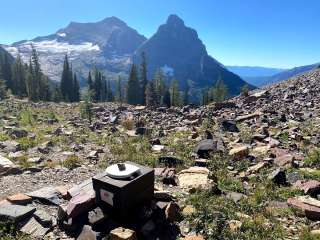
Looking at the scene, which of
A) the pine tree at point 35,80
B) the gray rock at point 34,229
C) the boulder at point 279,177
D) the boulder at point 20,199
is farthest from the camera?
the pine tree at point 35,80

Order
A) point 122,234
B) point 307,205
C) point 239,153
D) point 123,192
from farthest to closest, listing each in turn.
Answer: point 239,153
point 307,205
point 123,192
point 122,234

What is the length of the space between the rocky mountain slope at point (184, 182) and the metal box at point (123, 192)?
9.2 inches

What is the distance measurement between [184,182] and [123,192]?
13.2ft

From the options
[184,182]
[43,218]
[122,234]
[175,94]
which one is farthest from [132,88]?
[122,234]

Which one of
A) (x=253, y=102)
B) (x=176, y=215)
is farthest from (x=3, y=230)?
(x=253, y=102)

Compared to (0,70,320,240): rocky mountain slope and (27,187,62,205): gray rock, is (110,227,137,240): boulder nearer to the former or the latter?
(0,70,320,240): rocky mountain slope

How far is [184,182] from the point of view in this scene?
11.0m

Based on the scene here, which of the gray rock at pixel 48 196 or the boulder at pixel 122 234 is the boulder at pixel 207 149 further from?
the boulder at pixel 122 234

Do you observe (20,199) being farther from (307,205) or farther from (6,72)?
(6,72)

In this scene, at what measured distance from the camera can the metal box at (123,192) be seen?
7.47 metres

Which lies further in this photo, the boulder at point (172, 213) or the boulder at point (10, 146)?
the boulder at point (10, 146)

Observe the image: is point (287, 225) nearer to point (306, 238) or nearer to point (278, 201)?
point (306, 238)

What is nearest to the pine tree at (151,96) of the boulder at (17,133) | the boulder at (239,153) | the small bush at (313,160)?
the boulder at (17,133)

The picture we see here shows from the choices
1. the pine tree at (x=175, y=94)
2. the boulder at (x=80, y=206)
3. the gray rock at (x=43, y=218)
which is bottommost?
the pine tree at (x=175, y=94)
